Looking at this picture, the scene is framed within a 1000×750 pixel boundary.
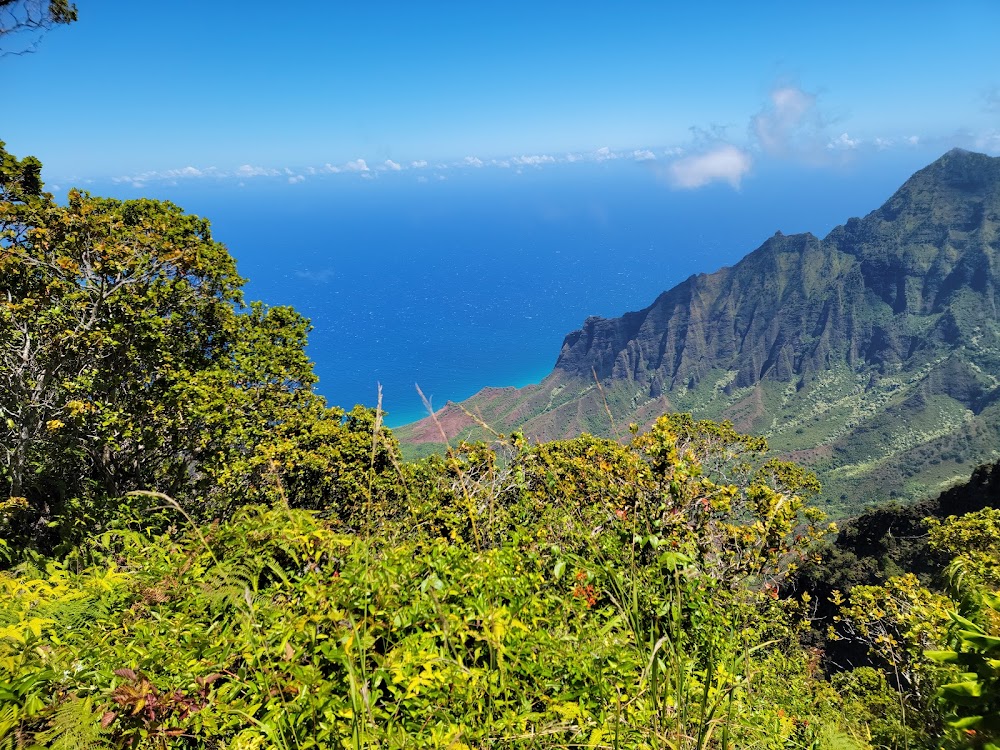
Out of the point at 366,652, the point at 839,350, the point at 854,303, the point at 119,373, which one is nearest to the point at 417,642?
the point at 366,652

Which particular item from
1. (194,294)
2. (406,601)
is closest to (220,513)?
(194,294)

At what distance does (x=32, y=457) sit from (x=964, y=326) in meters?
205

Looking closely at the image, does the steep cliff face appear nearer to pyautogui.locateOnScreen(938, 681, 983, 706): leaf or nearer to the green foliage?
the green foliage

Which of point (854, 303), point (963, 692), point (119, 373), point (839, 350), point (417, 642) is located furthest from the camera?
point (854, 303)

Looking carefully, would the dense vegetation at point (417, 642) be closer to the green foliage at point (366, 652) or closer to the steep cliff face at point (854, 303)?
the green foliage at point (366, 652)

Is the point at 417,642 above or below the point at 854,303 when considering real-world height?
above

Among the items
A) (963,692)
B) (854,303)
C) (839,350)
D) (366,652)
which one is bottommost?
(839,350)

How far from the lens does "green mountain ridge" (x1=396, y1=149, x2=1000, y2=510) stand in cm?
12562

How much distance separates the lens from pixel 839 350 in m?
170

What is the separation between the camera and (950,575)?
302 inches

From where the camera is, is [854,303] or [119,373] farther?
[854,303]

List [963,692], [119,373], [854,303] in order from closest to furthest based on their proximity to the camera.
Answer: [963,692]
[119,373]
[854,303]

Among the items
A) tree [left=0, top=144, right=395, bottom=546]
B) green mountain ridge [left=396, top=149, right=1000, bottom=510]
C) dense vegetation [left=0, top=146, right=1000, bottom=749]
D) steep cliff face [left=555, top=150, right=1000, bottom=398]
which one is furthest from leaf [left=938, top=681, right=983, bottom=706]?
steep cliff face [left=555, top=150, right=1000, bottom=398]

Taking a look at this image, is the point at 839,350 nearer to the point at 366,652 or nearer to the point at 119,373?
the point at 119,373
